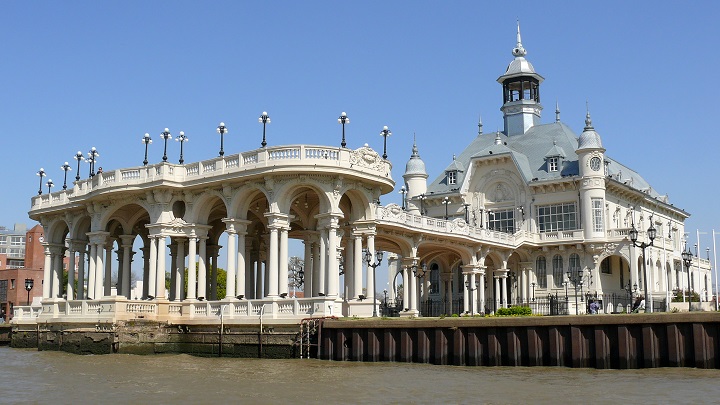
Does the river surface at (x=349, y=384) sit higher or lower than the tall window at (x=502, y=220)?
lower

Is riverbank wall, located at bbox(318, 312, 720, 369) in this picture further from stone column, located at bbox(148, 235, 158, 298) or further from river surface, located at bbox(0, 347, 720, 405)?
stone column, located at bbox(148, 235, 158, 298)

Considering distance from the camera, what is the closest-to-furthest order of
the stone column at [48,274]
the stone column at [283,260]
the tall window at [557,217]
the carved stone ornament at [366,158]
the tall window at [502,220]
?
the stone column at [283,260], the carved stone ornament at [366,158], the stone column at [48,274], the tall window at [557,217], the tall window at [502,220]

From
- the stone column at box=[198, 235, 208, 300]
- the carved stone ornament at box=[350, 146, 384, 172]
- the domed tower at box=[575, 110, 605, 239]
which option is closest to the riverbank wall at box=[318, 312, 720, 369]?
the carved stone ornament at box=[350, 146, 384, 172]

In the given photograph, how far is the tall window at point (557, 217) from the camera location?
224 feet

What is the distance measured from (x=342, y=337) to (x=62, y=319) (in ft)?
67.8

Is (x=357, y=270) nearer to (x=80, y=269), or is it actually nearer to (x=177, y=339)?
(x=177, y=339)

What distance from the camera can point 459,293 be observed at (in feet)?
232

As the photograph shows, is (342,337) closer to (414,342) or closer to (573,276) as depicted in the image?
(414,342)

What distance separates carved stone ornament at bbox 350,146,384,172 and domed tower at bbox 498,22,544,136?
3637cm

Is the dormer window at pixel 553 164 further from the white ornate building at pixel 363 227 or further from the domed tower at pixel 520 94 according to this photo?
the domed tower at pixel 520 94

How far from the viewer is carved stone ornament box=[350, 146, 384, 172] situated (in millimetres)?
43719

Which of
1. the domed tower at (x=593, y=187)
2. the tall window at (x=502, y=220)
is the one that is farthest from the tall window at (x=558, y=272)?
the tall window at (x=502, y=220)

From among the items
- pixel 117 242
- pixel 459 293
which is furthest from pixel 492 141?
pixel 117 242

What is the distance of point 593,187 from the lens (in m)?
66.4
